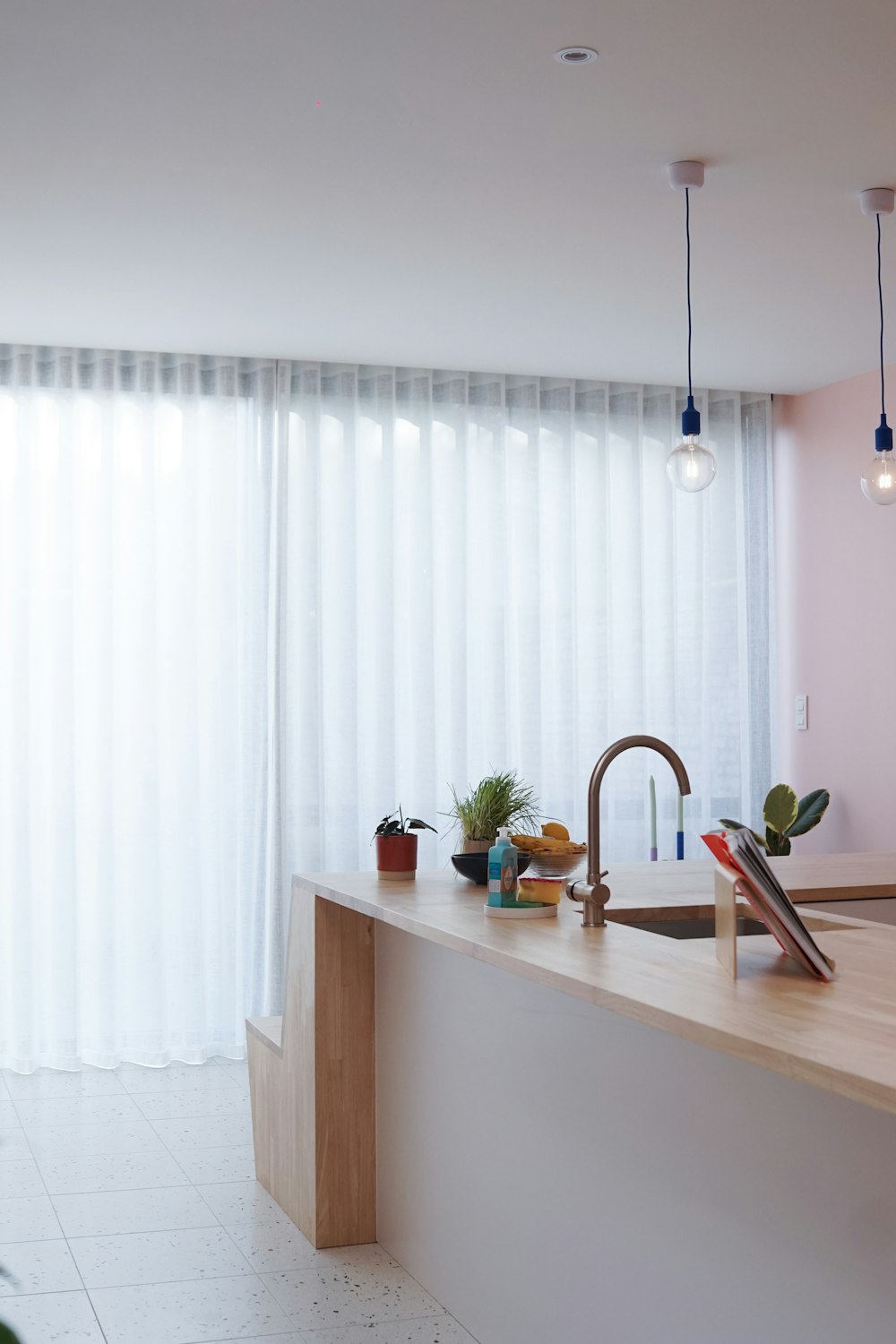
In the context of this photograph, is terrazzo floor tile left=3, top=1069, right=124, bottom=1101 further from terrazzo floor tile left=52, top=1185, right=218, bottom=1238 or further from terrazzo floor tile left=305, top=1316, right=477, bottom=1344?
terrazzo floor tile left=305, top=1316, right=477, bottom=1344

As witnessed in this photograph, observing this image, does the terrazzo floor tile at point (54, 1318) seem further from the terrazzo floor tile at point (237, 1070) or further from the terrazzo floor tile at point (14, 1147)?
the terrazzo floor tile at point (237, 1070)

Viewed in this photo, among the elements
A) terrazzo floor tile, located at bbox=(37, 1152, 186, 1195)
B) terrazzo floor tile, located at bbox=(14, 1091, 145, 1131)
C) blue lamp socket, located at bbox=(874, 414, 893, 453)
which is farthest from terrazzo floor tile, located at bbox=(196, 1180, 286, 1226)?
blue lamp socket, located at bbox=(874, 414, 893, 453)

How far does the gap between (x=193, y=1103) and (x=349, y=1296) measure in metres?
1.74

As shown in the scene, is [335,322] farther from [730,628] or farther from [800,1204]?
[800,1204]

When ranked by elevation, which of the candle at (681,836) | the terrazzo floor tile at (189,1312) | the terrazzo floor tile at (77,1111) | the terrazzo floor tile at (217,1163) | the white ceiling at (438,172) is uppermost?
the white ceiling at (438,172)

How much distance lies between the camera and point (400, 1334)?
2.68 metres

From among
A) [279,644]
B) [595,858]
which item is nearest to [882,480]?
[595,858]

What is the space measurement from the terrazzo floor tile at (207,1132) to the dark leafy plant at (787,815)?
2.13 metres

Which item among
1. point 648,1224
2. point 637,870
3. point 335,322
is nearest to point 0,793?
point 335,322

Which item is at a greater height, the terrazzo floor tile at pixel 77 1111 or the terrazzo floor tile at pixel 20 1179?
the terrazzo floor tile at pixel 20 1179

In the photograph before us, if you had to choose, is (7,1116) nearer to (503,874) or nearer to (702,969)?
(503,874)

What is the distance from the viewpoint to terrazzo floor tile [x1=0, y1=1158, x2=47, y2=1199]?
357 cm

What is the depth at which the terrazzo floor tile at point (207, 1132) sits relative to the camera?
4031 mm

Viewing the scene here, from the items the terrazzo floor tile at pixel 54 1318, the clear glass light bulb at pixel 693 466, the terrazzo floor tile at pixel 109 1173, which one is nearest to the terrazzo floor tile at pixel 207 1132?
the terrazzo floor tile at pixel 109 1173
